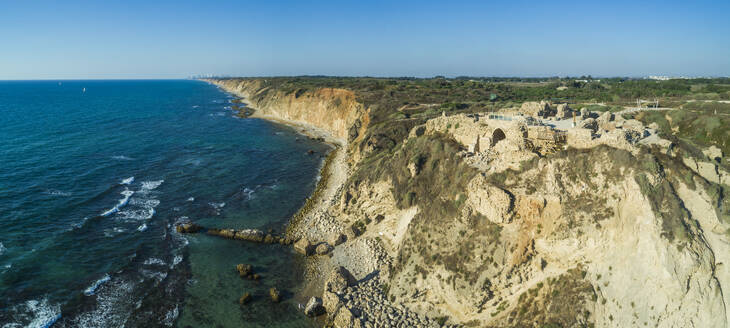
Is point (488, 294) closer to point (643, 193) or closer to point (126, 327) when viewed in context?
point (643, 193)

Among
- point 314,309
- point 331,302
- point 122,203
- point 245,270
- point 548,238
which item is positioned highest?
point 548,238

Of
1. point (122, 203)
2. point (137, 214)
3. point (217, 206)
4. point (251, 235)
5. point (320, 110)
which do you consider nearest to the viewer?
point (251, 235)

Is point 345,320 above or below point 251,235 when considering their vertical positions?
below

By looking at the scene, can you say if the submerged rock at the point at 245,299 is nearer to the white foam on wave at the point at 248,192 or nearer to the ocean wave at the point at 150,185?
the white foam on wave at the point at 248,192

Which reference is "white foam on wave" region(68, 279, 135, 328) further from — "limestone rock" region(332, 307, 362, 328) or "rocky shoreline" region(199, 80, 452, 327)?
"limestone rock" region(332, 307, 362, 328)

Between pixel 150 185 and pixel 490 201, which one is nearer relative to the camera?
pixel 490 201

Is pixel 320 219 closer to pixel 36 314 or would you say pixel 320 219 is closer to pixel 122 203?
pixel 36 314

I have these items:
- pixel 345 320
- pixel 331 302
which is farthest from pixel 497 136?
pixel 345 320

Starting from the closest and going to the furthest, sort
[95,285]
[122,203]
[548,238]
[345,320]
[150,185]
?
1. [548,238]
2. [345,320]
3. [95,285]
4. [122,203]
5. [150,185]
